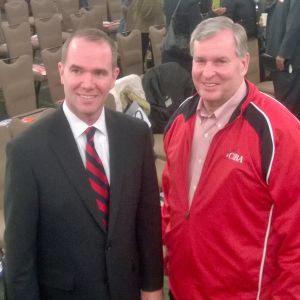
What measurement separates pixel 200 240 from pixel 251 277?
209 millimetres

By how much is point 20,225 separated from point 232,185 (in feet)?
2.21

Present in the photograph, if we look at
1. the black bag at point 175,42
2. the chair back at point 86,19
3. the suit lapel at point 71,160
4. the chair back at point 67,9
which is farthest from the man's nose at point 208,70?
the chair back at point 67,9

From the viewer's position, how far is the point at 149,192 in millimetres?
1725

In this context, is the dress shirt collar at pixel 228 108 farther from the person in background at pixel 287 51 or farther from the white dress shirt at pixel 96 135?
the person in background at pixel 287 51

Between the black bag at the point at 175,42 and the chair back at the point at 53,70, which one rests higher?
the black bag at the point at 175,42

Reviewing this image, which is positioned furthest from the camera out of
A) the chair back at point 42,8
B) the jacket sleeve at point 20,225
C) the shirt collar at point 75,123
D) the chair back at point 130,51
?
the chair back at point 42,8

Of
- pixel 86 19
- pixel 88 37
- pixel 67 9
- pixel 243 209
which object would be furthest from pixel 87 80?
pixel 67 9

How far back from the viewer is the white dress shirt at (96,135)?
5.27 feet

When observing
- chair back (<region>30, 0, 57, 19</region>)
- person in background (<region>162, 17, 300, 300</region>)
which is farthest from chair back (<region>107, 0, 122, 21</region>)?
person in background (<region>162, 17, 300, 300</region>)

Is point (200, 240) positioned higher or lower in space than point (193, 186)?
lower

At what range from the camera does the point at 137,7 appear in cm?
593

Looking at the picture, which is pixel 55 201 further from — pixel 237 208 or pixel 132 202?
pixel 237 208

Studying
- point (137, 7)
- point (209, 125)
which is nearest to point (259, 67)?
point (137, 7)

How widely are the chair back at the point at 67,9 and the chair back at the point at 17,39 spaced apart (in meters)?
1.44
